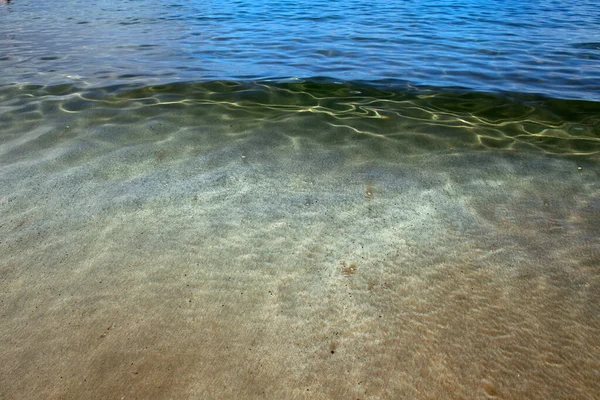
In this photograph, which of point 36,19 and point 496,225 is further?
point 36,19

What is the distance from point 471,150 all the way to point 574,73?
11.7 feet

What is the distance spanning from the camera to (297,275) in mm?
2070

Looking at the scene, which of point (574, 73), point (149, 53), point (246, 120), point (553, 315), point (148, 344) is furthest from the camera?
point (149, 53)

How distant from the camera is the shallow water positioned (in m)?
1.62

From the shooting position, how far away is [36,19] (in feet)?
36.3

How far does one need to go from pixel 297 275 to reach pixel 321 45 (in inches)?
256

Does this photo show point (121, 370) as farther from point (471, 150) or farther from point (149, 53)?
point (149, 53)

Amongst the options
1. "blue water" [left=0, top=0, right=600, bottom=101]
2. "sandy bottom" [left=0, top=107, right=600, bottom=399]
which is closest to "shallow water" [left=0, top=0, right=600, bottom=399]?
"sandy bottom" [left=0, top=107, right=600, bottom=399]

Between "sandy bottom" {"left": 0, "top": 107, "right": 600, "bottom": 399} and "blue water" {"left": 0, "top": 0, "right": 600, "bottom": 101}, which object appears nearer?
"sandy bottom" {"left": 0, "top": 107, "right": 600, "bottom": 399}

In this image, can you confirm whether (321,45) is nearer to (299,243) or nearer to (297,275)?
(299,243)

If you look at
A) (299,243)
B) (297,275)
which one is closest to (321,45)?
(299,243)

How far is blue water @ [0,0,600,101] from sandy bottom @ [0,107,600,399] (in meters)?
2.79

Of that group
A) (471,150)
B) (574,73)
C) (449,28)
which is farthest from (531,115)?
(449,28)

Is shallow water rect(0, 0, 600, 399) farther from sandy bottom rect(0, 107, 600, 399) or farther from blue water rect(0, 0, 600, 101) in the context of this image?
blue water rect(0, 0, 600, 101)
